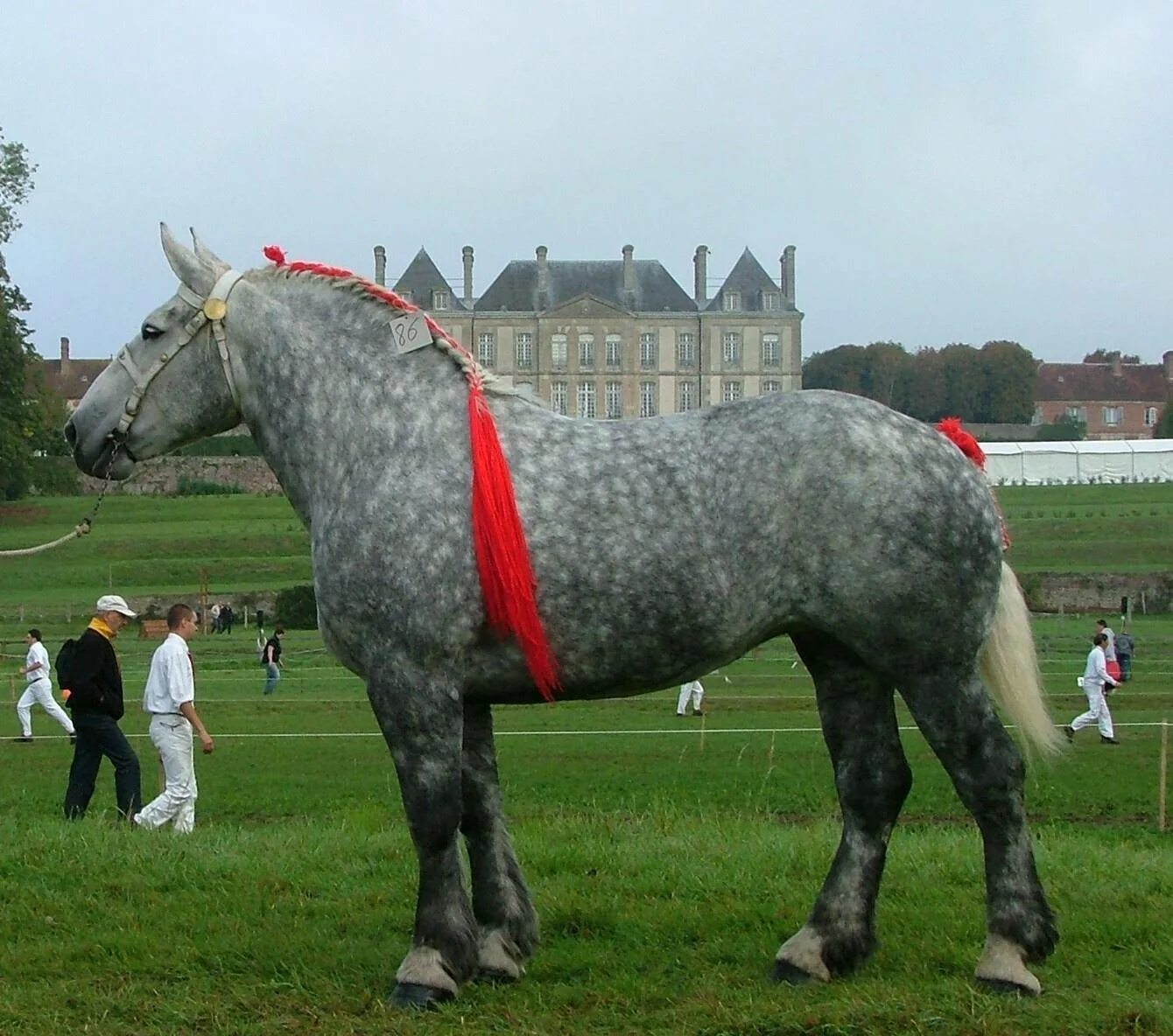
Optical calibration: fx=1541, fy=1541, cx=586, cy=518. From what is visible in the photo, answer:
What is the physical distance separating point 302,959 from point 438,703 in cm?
131

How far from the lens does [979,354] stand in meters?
115

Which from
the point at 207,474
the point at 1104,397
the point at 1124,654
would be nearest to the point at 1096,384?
the point at 1104,397

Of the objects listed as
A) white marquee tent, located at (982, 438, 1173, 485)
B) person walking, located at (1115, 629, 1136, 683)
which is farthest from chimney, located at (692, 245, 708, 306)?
person walking, located at (1115, 629, 1136, 683)

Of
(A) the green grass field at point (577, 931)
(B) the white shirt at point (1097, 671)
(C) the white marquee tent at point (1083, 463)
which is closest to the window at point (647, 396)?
(C) the white marquee tent at point (1083, 463)

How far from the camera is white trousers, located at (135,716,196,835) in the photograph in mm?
12836

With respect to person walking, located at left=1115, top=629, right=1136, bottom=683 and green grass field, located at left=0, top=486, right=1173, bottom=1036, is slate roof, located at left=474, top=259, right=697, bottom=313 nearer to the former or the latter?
person walking, located at left=1115, top=629, right=1136, bottom=683

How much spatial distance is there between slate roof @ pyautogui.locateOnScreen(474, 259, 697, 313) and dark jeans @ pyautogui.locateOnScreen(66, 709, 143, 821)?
9325 cm

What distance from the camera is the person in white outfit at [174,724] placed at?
13.0 m

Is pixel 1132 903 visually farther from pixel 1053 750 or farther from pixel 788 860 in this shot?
pixel 788 860

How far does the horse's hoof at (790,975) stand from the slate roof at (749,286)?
103 meters

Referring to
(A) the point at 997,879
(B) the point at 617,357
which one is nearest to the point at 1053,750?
(A) the point at 997,879

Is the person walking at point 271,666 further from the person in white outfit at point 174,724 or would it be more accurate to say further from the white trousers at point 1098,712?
the person in white outfit at point 174,724

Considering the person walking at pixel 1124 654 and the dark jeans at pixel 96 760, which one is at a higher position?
the dark jeans at pixel 96 760

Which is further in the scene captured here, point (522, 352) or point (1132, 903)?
point (522, 352)
